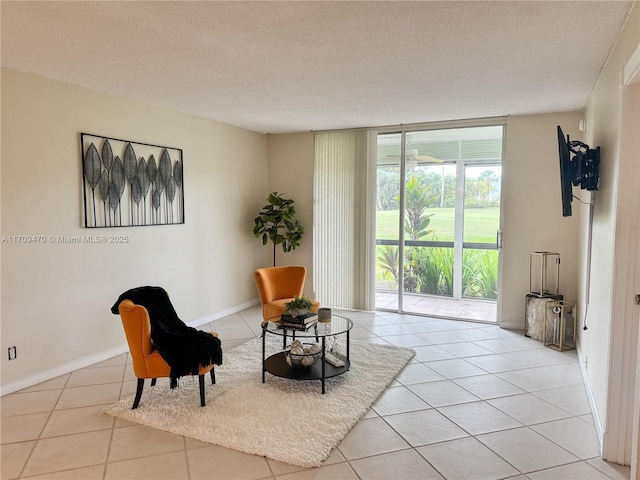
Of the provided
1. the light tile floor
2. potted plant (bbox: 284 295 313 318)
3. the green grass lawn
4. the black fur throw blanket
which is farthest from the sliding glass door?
the black fur throw blanket

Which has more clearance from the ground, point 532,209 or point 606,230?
point 532,209

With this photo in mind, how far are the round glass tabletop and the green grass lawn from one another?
2.36 m

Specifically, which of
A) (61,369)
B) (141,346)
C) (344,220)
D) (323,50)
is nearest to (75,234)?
(61,369)

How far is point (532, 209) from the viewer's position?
4.97 m

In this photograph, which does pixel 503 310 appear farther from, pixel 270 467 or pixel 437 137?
pixel 270 467

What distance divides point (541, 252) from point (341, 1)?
3924mm

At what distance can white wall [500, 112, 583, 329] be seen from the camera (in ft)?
15.8

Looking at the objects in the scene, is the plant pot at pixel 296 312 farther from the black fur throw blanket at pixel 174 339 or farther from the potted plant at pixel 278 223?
the potted plant at pixel 278 223

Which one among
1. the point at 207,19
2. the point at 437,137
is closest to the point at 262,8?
the point at 207,19

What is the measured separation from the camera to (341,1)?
2160mm

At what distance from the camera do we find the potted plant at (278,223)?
594 cm

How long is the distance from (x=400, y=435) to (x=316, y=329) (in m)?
1.14

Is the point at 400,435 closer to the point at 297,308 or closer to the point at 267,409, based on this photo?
the point at 267,409

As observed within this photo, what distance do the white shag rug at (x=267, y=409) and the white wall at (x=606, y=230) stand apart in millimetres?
1508
